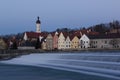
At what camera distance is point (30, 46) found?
144 metres

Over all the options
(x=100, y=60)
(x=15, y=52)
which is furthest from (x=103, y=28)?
(x=100, y=60)

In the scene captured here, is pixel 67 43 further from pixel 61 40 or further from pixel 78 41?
pixel 78 41

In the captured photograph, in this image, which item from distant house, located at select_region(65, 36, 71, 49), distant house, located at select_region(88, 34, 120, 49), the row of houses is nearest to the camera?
distant house, located at select_region(88, 34, 120, 49)

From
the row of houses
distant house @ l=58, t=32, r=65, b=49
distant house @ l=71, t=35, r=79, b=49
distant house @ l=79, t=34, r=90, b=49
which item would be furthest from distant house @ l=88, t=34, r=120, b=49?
distant house @ l=58, t=32, r=65, b=49

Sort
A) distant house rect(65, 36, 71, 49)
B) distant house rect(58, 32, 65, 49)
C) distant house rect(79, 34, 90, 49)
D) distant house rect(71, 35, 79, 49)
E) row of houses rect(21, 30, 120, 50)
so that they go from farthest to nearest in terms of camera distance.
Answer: distant house rect(58, 32, 65, 49)
distant house rect(65, 36, 71, 49)
distant house rect(71, 35, 79, 49)
distant house rect(79, 34, 90, 49)
row of houses rect(21, 30, 120, 50)

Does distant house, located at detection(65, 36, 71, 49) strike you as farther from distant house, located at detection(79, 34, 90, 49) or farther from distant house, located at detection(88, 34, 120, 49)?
distant house, located at detection(88, 34, 120, 49)

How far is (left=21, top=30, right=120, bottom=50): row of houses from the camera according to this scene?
416 ft

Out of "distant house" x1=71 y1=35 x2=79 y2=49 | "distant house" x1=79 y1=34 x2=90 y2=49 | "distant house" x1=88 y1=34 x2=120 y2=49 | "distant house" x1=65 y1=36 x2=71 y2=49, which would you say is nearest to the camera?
"distant house" x1=88 y1=34 x2=120 y2=49

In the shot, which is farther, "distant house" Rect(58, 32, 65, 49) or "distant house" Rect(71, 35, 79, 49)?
"distant house" Rect(58, 32, 65, 49)

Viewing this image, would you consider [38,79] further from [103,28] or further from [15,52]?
[103,28]

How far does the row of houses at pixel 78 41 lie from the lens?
12665 cm

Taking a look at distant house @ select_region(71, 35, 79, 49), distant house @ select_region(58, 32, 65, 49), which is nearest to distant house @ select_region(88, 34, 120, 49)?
distant house @ select_region(71, 35, 79, 49)

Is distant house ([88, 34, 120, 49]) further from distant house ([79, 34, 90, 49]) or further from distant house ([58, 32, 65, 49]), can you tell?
distant house ([58, 32, 65, 49])

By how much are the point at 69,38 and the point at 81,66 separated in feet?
314
